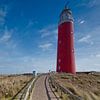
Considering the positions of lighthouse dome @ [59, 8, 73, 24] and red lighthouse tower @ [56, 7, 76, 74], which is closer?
red lighthouse tower @ [56, 7, 76, 74]

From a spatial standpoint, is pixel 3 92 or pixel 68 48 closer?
pixel 3 92

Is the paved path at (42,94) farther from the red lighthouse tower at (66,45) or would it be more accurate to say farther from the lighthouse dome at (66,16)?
the lighthouse dome at (66,16)

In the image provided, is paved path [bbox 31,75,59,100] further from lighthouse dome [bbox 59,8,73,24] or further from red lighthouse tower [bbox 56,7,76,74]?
lighthouse dome [bbox 59,8,73,24]

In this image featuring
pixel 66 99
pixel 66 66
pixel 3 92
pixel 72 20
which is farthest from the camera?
pixel 72 20

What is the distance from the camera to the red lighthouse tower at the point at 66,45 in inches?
1455

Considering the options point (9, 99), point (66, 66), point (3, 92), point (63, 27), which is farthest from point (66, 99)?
point (63, 27)

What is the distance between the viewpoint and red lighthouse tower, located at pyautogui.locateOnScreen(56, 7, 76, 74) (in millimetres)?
36969

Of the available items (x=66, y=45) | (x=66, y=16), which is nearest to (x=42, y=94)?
(x=66, y=45)

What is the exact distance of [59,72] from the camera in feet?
132

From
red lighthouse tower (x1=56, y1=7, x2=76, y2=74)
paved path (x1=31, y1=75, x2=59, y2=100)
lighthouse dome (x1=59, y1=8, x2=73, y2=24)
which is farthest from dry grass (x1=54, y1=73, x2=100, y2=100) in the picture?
lighthouse dome (x1=59, y1=8, x2=73, y2=24)

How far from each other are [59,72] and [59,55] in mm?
3322

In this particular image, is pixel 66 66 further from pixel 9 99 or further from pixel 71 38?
pixel 9 99

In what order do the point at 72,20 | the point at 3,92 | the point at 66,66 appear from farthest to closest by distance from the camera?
the point at 72,20 < the point at 66,66 < the point at 3,92

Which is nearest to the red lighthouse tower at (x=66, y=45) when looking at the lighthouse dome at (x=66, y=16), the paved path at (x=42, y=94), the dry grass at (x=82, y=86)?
the lighthouse dome at (x=66, y=16)
